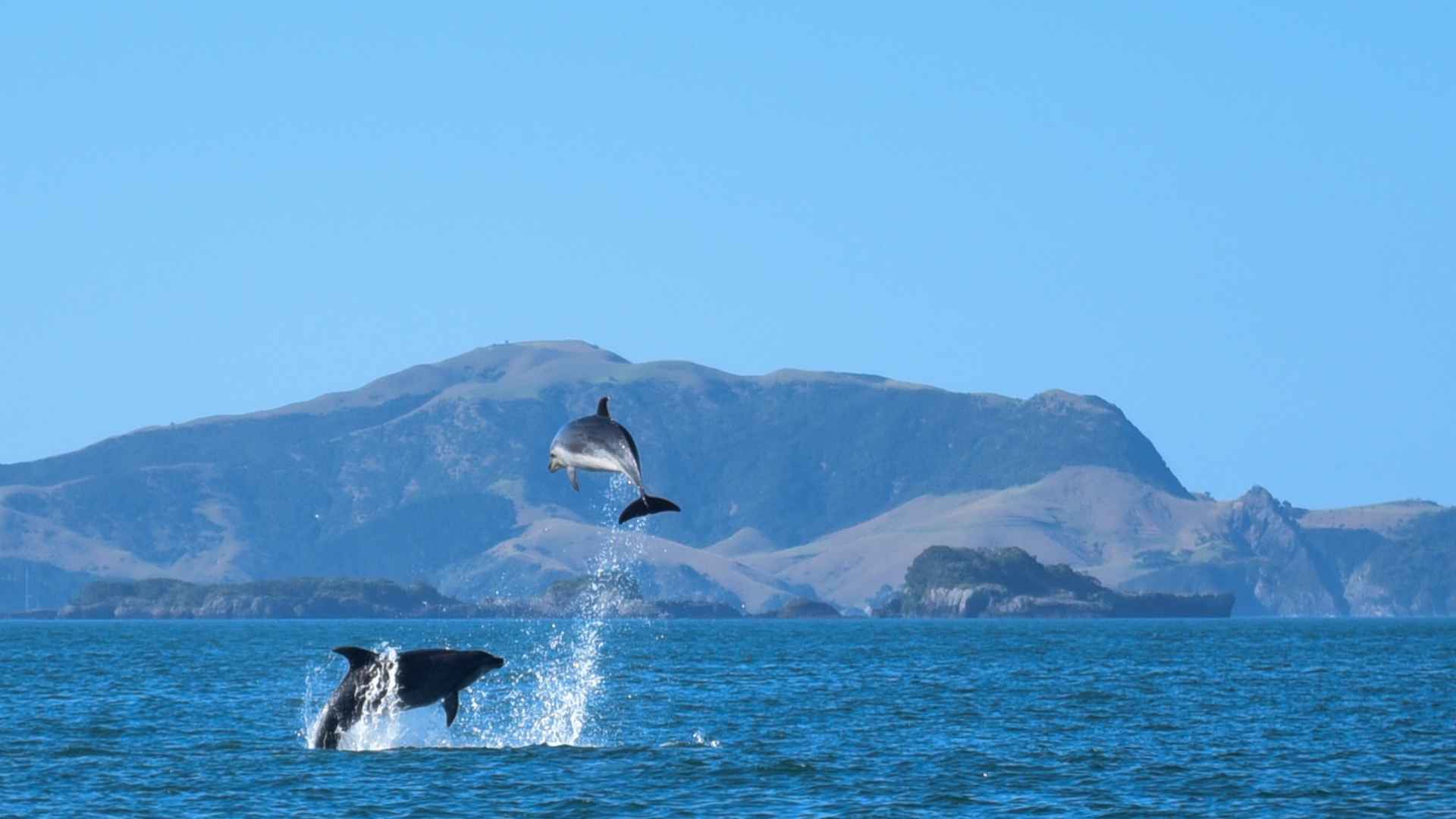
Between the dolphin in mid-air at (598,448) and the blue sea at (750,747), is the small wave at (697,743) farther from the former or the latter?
the dolphin in mid-air at (598,448)

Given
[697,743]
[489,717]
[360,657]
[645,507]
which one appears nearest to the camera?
[645,507]

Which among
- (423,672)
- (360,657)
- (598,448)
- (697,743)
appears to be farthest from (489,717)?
(598,448)

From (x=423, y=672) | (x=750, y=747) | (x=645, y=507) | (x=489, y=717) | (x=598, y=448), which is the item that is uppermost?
(x=598, y=448)

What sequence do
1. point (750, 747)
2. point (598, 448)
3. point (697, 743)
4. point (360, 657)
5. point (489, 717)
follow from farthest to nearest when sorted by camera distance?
1. point (489, 717)
2. point (697, 743)
3. point (750, 747)
4. point (360, 657)
5. point (598, 448)

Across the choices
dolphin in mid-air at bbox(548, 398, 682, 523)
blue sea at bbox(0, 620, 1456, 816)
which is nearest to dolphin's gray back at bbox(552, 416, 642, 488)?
dolphin in mid-air at bbox(548, 398, 682, 523)

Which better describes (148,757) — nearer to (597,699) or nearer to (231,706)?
(231,706)

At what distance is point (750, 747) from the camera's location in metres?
65.9

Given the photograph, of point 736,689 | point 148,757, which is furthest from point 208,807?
point 736,689

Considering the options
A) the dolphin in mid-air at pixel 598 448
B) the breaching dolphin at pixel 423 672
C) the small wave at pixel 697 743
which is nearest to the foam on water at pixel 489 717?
the breaching dolphin at pixel 423 672

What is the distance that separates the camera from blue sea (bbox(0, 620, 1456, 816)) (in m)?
52.2

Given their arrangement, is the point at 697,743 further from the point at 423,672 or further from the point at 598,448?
the point at 598,448

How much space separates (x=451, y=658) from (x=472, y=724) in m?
23.9

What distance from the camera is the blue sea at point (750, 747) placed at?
52.2 metres

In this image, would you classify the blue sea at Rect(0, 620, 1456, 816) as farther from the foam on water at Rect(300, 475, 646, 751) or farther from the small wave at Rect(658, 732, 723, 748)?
the small wave at Rect(658, 732, 723, 748)
